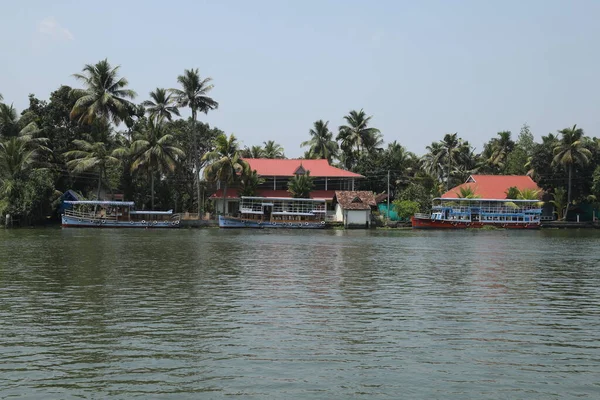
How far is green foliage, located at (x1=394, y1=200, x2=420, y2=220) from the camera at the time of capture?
6806cm

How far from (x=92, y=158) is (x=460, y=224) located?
38235mm

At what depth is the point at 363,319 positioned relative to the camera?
14922 millimetres

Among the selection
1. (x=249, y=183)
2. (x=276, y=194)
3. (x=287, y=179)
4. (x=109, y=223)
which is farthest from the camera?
(x=287, y=179)

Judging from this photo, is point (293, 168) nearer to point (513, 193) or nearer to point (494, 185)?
point (494, 185)

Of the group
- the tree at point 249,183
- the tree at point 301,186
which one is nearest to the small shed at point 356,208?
the tree at point 301,186

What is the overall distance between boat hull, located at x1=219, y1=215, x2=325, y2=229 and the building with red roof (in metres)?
4.84

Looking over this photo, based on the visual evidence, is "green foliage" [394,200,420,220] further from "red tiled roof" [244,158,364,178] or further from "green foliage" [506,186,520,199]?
"green foliage" [506,186,520,199]

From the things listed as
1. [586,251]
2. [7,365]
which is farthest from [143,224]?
[7,365]

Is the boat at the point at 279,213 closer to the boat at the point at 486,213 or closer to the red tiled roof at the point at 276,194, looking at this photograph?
the red tiled roof at the point at 276,194

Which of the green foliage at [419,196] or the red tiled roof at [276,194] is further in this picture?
the green foliage at [419,196]

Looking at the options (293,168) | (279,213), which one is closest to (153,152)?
(279,213)

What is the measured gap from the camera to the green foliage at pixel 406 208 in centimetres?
6806

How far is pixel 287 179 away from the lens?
70812 millimetres

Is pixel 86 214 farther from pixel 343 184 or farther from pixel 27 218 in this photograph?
pixel 343 184
